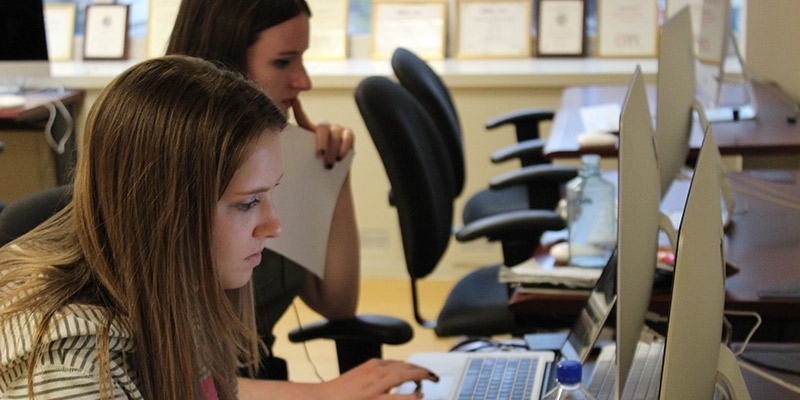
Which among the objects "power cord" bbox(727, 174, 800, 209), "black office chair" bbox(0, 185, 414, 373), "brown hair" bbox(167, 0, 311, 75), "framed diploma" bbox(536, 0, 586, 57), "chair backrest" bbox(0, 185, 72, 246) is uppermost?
"framed diploma" bbox(536, 0, 586, 57)

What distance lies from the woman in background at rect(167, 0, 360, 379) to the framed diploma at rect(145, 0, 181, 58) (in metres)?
2.60

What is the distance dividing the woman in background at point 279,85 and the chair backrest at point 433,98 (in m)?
1.00

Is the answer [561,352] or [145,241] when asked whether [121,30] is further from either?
[145,241]

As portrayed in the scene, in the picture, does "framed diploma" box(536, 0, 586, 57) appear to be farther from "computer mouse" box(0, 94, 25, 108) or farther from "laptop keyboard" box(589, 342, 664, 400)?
"laptop keyboard" box(589, 342, 664, 400)

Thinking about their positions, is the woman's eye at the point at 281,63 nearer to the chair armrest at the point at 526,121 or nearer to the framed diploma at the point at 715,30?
the framed diploma at the point at 715,30

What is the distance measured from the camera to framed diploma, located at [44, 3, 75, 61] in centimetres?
462

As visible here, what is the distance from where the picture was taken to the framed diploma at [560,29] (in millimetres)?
4324

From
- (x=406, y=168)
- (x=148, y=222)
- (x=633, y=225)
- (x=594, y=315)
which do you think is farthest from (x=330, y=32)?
(x=148, y=222)

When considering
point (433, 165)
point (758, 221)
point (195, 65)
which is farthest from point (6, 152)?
point (195, 65)

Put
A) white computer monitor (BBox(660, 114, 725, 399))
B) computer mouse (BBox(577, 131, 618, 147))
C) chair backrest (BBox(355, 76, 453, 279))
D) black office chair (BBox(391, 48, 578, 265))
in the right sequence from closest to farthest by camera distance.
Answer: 1. white computer monitor (BBox(660, 114, 725, 399))
2. chair backrest (BBox(355, 76, 453, 279))
3. computer mouse (BBox(577, 131, 618, 147))
4. black office chair (BBox(391, 48, 578, 265))

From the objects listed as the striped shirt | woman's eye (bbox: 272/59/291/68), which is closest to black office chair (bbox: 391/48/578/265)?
woman's eye (bbox: 272/59/291/68)

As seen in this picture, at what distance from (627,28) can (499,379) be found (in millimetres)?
3021

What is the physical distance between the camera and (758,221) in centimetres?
222

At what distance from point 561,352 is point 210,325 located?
663mm
